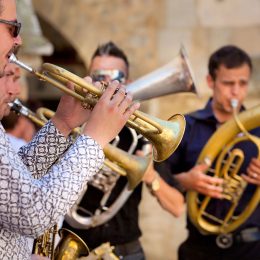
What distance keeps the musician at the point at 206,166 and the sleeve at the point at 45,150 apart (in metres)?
1.41

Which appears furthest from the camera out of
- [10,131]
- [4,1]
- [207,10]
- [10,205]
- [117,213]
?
[207,10]

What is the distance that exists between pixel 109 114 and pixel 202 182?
69.1 inches

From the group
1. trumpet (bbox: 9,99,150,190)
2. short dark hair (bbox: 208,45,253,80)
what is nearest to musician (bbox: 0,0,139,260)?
trumpet (bbox: 9,99,150,190)

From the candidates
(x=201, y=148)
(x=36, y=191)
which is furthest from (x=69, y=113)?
(x=201, y=148)

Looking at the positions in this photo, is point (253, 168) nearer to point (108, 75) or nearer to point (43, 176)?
point (108, 75)

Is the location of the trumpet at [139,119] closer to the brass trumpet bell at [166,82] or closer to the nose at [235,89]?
the brass trumpet bell at [166,82]

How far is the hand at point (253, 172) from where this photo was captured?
3902mm

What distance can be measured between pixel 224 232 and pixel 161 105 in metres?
4.08

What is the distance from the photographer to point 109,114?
229 centimetres

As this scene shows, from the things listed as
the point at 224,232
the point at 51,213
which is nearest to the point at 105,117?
the point at 51,213

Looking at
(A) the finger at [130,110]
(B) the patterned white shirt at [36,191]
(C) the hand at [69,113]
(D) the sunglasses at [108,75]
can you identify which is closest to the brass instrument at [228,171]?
(D) the sunglasses at [108,75]

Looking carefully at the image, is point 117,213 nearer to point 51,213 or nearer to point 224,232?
point 224,232

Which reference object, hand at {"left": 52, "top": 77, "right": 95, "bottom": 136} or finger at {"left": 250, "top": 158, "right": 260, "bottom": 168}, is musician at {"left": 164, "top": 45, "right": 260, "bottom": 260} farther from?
hand at {"left": 52, "top": 77, "right": 95, "bottom": 136}

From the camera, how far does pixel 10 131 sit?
17.1ft
